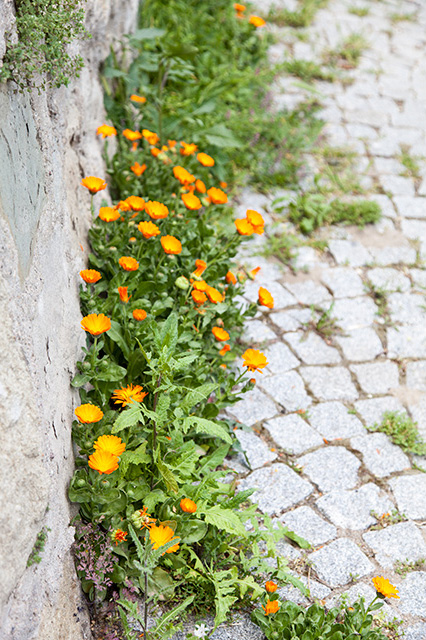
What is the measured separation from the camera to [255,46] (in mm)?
5406

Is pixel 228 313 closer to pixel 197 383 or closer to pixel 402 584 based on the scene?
pixel 197 383

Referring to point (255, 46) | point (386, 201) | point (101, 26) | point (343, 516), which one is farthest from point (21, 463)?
point (255, 46)

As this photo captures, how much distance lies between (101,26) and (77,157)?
82 centimetres

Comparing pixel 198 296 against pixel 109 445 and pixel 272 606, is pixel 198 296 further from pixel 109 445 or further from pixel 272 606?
pixel 272 606

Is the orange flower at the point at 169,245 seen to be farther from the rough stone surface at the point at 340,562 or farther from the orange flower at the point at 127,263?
the rough stone surface at the point at 340,562

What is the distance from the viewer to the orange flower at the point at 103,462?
192 centimetres

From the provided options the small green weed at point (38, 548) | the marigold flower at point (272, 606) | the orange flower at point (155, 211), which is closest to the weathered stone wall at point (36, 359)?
the small green weed at point (38, 548)

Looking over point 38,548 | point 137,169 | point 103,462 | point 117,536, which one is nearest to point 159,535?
point 117,536

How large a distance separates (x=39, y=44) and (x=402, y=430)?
7.49 feet

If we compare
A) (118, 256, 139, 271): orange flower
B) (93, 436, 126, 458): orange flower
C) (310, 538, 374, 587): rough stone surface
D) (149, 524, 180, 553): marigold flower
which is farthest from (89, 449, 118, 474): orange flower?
(310, 538, 374, 587): rough stone surface

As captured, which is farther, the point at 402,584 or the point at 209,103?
the point at 209,103

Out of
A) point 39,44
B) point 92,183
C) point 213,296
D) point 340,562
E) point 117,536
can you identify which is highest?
point 39,44

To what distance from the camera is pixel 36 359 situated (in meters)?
1.77

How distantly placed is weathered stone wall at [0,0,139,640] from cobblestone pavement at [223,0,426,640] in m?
0.93
